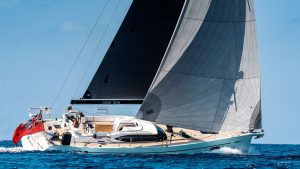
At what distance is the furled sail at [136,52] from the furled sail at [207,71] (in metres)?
2.53

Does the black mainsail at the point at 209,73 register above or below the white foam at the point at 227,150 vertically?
above

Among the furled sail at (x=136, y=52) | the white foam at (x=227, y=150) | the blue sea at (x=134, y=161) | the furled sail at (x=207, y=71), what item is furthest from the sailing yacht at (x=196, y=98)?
the furled sail at (x=136, y=52)

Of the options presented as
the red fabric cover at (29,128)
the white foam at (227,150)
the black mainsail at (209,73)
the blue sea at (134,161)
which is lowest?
the blue sea at (134,161)

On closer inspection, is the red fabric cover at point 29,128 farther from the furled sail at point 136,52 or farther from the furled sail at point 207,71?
the furled sail at point 207,71

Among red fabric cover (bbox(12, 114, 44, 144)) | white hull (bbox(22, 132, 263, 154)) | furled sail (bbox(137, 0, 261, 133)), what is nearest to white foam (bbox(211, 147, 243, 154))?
white hull (bbox(22, 132, 263, 154))

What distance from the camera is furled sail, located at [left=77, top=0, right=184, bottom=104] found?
3406 cm

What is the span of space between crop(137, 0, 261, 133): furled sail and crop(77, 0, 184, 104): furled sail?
2.53 meters

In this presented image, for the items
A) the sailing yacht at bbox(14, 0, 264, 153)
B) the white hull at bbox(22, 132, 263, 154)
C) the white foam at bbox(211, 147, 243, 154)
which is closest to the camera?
the white hull at bbox(22, 132, 263, 154)

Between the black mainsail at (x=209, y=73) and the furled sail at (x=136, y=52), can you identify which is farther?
the furled sail at (x=136, y=52)

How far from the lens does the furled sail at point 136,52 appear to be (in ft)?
112

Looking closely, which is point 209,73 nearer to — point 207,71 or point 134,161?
point 207,71

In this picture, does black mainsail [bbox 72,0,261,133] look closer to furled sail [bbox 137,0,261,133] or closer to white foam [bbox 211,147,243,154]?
furled sail [bbox 137,0,261,133]

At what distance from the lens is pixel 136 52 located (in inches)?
1353

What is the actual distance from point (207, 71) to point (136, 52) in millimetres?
4441
